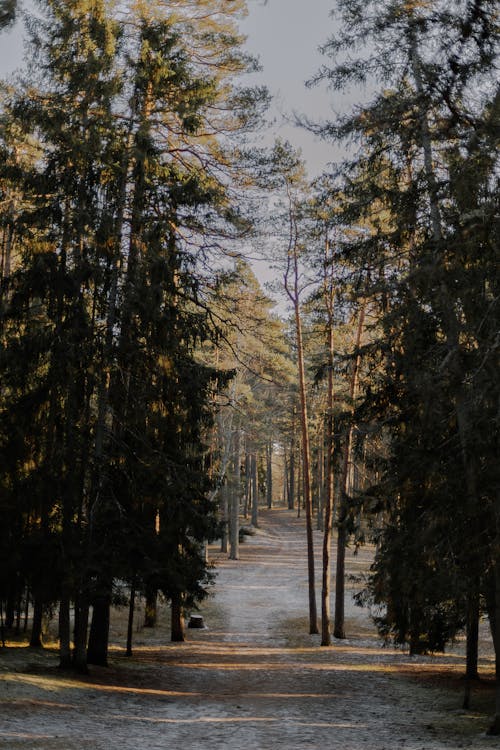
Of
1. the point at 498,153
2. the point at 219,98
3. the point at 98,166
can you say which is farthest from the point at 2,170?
the point at 498,153

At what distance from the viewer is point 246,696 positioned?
41.3ft

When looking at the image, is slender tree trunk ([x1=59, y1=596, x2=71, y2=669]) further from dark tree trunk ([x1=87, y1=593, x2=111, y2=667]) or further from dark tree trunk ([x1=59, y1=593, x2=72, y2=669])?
dark tree trunk ([x1=87, y1=593, x2=111, y2=667])

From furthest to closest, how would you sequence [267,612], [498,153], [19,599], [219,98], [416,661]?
[267,612] < [416,661] < [219,98] < [19,599] < [498,153]

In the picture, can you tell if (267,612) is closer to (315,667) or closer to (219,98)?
(315,667)

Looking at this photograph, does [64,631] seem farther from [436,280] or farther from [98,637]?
[436,280]

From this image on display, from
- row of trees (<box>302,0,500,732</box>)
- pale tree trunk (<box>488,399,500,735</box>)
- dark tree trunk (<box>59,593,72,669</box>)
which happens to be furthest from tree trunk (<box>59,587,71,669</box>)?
pale tree trunk (<box>488,399,500,735</box>)

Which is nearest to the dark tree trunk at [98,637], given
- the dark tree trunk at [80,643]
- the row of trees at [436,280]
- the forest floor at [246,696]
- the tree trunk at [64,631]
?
the forest floor at [246,696]

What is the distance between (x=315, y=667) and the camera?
53.6 ft

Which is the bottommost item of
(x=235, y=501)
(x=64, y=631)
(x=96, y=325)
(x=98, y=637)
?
(x=98, y=637)

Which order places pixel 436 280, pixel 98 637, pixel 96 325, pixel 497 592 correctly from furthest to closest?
pixel 98 637, pixel 96 325, pixel 497 592, pixel 436 280

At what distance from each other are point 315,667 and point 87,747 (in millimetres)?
9566

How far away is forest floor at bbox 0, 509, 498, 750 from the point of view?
8.84 metres

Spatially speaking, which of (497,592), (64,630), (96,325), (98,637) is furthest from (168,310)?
(497,592)

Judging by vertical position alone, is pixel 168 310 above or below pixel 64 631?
above
